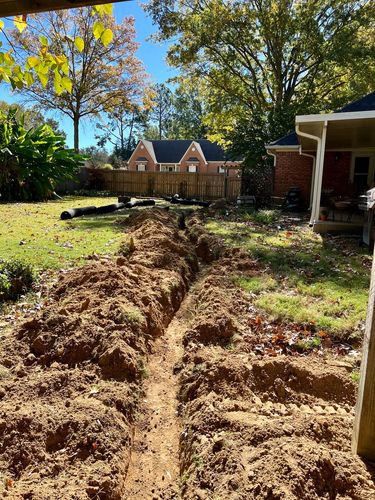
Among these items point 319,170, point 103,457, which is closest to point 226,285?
point 103,457

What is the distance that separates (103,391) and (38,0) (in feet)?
8.69

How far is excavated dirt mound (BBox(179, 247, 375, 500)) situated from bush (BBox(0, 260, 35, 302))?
2424 millimetres

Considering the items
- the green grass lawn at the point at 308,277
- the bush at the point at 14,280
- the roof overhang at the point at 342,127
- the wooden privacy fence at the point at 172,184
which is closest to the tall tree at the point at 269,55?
the wooden privacy fence at the point at 172,184

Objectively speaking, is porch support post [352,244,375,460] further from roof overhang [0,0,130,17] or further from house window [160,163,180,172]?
house window [160,163,180,172]

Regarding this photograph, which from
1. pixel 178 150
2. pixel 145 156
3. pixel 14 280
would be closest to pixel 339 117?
pixel 14 280

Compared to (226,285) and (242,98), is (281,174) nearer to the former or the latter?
(242,98)

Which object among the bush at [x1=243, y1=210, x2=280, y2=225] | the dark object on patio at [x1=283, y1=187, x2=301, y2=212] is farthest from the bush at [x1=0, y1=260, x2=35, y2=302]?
the dark object on patio at [x1=283, y1=187, x2=301, y2=212]

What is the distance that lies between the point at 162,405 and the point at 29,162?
55.5 feet

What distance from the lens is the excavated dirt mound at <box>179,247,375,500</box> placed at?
78.0 inches

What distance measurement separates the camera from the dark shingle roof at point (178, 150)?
140ft

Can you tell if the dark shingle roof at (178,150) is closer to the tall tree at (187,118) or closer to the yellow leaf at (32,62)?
the tall tree at (187,118)

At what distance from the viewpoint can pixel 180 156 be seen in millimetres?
44094

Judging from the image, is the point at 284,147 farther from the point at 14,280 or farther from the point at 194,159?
the point at 194,159

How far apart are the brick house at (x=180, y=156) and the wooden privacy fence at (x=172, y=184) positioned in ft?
53.8
